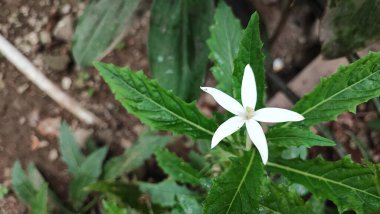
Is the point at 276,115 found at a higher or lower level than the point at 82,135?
higher

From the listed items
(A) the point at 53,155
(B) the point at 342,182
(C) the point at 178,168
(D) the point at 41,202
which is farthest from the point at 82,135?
(B) the point at 342,182

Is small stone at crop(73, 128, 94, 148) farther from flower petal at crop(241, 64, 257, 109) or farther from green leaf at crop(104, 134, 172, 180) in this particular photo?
flower petal at crop(241, 64, 257, 109)

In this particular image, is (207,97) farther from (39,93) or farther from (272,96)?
(39,93)

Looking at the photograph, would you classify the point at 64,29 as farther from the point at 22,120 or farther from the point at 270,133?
the point at 270,133

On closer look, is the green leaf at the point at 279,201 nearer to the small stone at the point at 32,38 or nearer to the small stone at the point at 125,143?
the small stone at the point at 125,143

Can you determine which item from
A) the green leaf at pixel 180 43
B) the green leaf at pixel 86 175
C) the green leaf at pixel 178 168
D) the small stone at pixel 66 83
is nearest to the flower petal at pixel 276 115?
the green leaf at pixel 178 168

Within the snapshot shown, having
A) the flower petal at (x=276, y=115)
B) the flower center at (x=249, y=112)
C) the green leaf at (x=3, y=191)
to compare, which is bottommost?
the green leaf at (x=3, y=191)

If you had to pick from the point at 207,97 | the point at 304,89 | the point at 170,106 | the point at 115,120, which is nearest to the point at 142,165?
the point at 115,120
